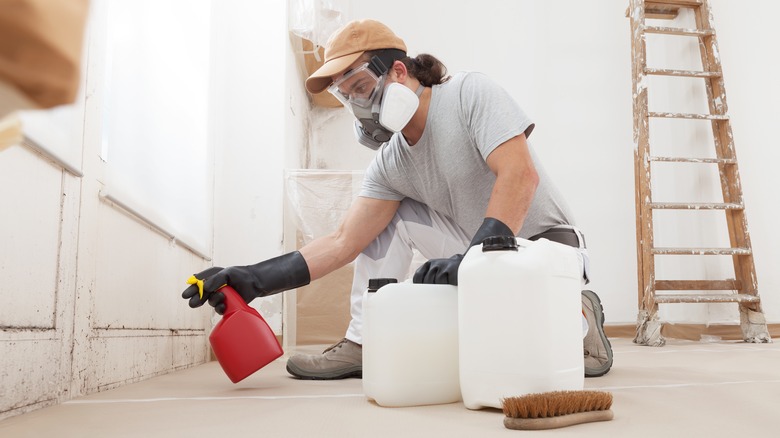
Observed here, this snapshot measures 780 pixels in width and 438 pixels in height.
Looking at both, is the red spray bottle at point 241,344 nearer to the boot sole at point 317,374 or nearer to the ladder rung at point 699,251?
the boot sole at point 317,374

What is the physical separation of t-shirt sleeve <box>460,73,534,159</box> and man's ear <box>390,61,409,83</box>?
0.15 meters

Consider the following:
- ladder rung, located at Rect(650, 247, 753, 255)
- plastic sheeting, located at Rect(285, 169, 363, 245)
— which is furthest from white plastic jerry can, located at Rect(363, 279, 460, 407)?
ladder rung, located at Rect(650, 247, 753, 255)

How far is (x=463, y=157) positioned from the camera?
1.53 metres

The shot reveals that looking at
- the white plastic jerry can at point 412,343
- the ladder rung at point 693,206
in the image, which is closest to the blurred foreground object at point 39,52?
the white plastic jerry can at point 412,343

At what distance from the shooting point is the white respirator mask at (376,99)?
1476 mm

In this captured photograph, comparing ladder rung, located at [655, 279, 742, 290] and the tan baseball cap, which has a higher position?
the tan baseball cap

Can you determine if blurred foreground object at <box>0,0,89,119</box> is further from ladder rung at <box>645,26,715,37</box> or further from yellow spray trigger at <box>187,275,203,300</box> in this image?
ladder rung at <box>645,26,715,37</box>

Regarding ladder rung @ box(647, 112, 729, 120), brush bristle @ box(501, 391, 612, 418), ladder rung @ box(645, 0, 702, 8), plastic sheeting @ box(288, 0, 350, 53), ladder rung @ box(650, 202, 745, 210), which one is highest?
ladder rung @ box(645, 0, 702, 8)

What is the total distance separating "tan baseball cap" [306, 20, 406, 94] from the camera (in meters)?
1.50

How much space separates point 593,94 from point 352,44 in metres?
2.55

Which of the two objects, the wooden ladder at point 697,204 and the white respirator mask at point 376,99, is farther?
the wooden ladder at point 697,204

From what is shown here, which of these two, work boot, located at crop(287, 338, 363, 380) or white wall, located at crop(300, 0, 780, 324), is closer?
work boot, located at crop(287, 338, 363, 380)

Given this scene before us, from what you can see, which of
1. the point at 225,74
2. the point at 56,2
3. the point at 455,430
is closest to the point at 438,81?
the point at 455,430

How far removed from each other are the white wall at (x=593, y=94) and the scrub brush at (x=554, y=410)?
276 centimetres
